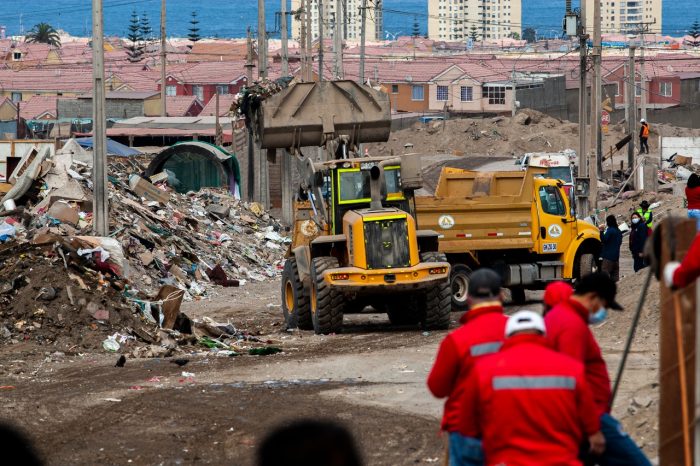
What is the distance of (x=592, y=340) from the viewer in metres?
7.74

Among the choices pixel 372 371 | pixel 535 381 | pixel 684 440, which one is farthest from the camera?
pixel 372 371

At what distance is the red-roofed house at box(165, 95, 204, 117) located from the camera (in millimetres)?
101750

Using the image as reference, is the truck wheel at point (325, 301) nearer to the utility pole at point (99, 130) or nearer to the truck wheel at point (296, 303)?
the truck wheel at point (296, 303)

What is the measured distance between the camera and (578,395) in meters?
6.53

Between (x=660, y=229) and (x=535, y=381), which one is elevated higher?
(x=660, y=229)

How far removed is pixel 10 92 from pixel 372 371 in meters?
114

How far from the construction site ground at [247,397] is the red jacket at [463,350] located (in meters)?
3.46

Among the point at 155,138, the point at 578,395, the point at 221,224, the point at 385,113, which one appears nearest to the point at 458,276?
the point at 385,113

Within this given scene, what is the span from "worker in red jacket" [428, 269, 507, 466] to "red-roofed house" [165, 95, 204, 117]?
94.4 meters

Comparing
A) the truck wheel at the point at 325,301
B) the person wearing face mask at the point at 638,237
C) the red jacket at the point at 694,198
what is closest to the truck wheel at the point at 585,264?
the person wearing face mask at the point at 638,237

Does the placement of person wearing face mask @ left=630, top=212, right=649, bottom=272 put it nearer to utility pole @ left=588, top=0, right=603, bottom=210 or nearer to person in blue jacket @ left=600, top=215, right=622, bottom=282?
person in blue jacket @ left=600, top=215, right=622, bottom=282

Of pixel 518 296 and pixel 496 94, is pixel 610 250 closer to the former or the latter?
pixel 518 296

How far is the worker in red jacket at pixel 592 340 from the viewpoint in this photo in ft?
24.6

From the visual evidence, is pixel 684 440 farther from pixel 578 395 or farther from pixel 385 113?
pixel 385 113
